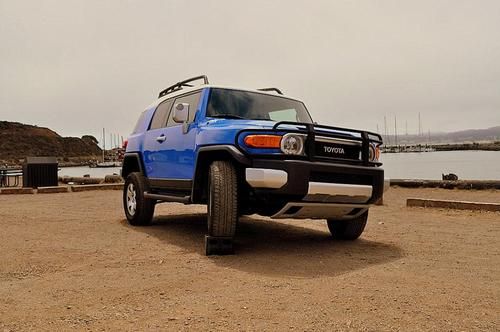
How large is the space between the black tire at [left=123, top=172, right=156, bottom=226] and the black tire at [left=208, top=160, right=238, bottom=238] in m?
2.49

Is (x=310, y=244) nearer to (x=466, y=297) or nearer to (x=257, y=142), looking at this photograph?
(x=257, y=142)

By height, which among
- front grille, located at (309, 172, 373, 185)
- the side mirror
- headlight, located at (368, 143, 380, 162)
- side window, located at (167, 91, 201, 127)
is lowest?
front grille, located at (309, 172, 373, 185)

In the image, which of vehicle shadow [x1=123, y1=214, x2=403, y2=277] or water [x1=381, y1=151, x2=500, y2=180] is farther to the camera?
water [x1=381, y1=151, x2=500, y2=180]

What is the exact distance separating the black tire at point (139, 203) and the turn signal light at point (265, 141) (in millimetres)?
2890

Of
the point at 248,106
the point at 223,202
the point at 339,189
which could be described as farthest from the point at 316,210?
the point at 248,106

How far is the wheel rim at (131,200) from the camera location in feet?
24.3

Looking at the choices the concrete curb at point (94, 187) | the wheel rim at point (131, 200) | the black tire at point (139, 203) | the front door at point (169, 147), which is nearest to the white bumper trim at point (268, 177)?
the front door at point (169, 147)

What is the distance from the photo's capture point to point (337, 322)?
2.90m

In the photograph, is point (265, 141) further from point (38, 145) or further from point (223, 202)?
point (38, 145)

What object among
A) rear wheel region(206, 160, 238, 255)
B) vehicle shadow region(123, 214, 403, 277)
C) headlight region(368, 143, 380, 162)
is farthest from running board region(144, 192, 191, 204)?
headlight region(368, 143, 380, 162)

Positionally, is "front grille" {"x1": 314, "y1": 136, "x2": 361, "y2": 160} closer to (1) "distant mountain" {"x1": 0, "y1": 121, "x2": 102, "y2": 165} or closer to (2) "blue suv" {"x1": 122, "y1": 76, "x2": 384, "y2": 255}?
(2) "blue suv" {"x1": 122, "y1": 76, "x2": 384, "y2": 255}

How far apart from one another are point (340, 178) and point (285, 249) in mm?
1096

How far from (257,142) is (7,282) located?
8.54ft

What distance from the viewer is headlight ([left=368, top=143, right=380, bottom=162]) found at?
18.3ft
